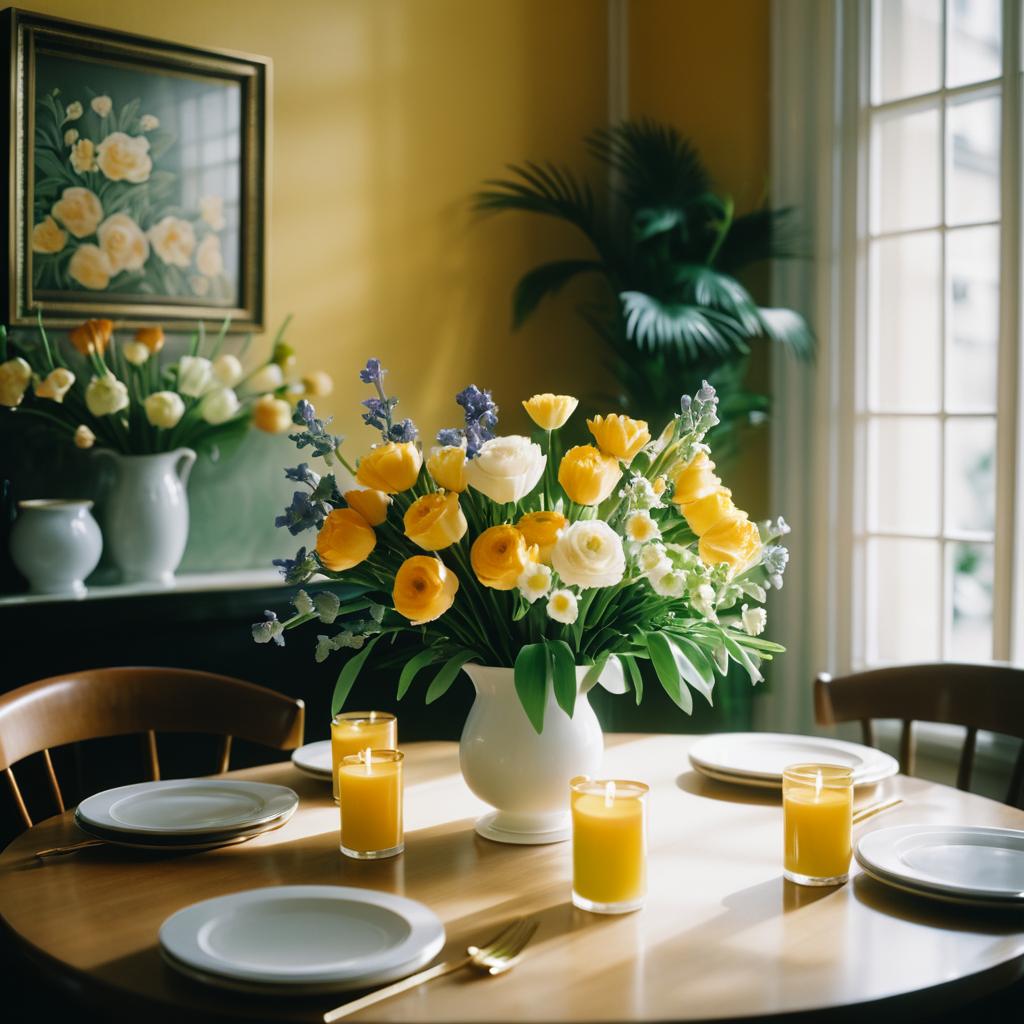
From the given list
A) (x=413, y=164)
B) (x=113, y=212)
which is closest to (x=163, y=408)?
(x=113, y=212)

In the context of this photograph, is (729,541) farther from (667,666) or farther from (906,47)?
(906,47)

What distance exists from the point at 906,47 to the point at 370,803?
95.7 inches

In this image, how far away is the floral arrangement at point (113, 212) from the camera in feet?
8.43

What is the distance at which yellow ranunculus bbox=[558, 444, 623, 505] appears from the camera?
133 cm

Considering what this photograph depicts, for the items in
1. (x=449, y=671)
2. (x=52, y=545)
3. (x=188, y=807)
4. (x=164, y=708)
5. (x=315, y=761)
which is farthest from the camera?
(x=52, y=545)

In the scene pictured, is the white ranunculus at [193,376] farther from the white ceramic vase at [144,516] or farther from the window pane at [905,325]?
the window pane at [905,325]

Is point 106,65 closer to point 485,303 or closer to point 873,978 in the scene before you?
point 485,303

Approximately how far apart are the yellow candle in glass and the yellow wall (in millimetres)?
1606

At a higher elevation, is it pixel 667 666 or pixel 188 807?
pixel 667 666

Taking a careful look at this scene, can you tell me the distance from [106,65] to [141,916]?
2.04 m

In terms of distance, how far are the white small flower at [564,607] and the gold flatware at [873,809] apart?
48 centimetres

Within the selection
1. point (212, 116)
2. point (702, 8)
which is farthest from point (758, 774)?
point (702, 8)

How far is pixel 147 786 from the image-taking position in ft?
5.08

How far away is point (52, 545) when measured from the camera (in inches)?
97.1
